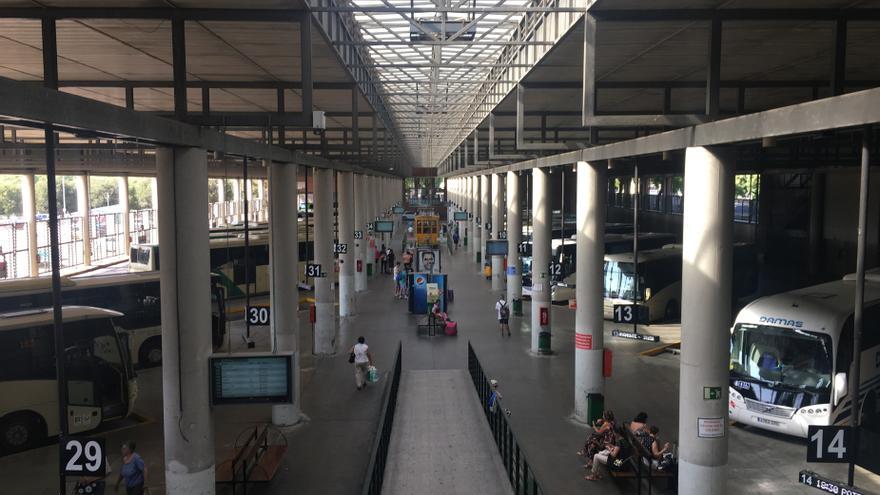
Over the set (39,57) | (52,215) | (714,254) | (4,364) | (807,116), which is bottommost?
(4,364)

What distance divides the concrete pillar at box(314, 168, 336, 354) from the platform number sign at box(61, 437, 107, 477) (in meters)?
13.4

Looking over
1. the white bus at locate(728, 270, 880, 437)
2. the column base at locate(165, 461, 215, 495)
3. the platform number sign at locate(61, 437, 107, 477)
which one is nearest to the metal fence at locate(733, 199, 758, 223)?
the white bus at locate(728, 270, 880, 437)

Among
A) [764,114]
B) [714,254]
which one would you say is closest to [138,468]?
[714,254]

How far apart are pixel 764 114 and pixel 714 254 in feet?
7.89

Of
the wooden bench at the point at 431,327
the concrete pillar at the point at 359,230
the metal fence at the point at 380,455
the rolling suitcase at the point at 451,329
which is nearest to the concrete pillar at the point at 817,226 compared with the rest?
the rolling suitcase at the point at 451,329

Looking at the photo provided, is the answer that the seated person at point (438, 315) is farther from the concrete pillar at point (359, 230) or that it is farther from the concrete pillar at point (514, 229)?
the concrete pillar at point (359, 230)

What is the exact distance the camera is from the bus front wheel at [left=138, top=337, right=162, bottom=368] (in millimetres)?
19906

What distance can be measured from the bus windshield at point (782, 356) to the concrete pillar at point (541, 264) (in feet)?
20.7

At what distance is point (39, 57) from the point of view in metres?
13.1

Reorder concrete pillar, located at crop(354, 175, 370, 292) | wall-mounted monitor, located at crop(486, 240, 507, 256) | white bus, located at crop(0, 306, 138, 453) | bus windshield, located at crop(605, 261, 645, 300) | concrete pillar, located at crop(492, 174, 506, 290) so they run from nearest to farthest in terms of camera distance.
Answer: white bus, located at crop(0, 306, 138, 453), bus windshield, located at crop(605, 261, 645, 300), wall-mounted monitor, located at crop(486, 240, 507, 256), concrete pillar, located at crop(354, 175, 370, 292), concrete pillar, located at crop(492, 174, 506, 290)

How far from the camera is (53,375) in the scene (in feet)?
46.8

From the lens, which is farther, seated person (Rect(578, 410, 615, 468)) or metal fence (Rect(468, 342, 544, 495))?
seated person (Rect(578, 410, 615, 468))

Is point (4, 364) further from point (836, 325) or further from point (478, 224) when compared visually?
point (478, 224)

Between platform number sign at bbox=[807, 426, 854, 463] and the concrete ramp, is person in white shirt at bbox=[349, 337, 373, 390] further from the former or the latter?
platform number sign at bbox=[807, 426, 854, 463]
